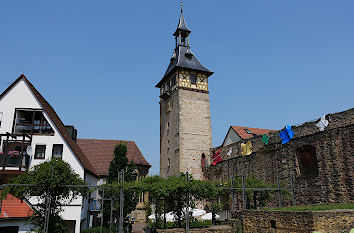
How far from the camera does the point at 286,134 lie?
21016 mm

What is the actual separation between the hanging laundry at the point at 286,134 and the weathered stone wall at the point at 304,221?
28.7ft

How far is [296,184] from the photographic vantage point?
19703 mm

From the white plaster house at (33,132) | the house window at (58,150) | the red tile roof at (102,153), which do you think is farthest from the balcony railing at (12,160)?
the red tile roof at (102,153)

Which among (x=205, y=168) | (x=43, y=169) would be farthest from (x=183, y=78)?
(x=43, y=169)

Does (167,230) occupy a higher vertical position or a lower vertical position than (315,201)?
lower

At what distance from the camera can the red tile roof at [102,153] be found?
114 feet

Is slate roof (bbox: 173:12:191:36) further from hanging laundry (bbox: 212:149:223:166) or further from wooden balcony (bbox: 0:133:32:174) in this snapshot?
wooden balcony (bbox: 0:133:32:174)

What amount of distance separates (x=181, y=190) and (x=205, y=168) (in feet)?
55.6

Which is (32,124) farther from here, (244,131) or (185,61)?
(244,131)

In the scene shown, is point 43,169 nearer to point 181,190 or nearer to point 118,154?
point 181,190

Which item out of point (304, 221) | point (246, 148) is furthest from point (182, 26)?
point (304, 221)

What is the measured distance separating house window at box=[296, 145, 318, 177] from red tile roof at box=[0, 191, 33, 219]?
58.6ft

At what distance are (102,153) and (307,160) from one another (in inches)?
998

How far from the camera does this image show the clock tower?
31.9 metres
